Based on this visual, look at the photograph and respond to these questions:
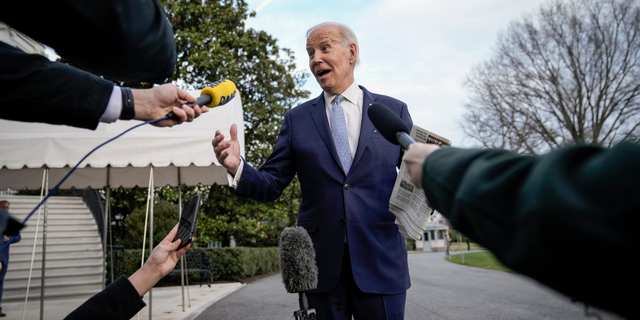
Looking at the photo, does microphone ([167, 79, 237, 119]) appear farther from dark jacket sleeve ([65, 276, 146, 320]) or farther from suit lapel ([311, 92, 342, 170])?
suit lapel ([311, 92, 342, 170])

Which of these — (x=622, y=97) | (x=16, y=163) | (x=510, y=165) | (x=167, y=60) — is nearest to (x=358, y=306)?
(x=167, y=60)

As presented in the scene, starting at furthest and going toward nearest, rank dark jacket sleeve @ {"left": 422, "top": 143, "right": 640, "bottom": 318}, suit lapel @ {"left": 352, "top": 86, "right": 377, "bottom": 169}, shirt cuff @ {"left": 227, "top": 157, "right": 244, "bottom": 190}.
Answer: suit lapel @ {"left": 352, "top": 86, "right": 377, "bottom": 169} → shirt cuff @ {"left": 227, "top": 157, "right": 244, "bottom": 190} → dark jacket sleeve @ {"left": 422, "top": 143, "right": 640, "bottom": 318}

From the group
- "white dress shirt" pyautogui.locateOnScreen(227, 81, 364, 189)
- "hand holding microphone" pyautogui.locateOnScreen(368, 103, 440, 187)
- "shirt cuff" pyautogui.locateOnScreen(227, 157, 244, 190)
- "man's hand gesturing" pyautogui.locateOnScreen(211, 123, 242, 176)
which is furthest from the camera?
"white dress shirt" pyautogui.locateOnScreen(227, 81, 364, 189)

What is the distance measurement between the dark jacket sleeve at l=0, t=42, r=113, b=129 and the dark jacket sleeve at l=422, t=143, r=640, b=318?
102 centimetres

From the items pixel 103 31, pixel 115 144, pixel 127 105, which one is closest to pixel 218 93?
pixel 127 105

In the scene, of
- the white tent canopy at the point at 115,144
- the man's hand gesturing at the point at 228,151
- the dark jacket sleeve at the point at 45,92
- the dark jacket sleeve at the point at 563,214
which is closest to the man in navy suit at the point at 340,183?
the man's hand gesturing at the point at 228,151

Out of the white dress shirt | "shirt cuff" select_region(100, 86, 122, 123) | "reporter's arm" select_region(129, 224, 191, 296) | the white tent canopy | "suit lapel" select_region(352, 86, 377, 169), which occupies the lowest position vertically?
"reporter's arm" select_region(129, 224, 191, 296)

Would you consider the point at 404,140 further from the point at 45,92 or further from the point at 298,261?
the point at 298,261

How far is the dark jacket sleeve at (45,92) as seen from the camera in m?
1.19

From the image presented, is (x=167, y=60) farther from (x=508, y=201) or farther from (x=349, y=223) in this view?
(x=349, y=223)

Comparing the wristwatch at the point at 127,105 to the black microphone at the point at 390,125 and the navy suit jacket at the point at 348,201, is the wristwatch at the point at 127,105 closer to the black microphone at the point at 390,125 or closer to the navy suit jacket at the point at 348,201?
the black microphone at the point at 390,125

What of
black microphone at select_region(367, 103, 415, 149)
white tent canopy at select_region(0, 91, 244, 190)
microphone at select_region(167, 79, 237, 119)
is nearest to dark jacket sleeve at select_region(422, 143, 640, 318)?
black microphone at select_region(367, 103, 415, 149)

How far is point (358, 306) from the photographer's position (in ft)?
7.54

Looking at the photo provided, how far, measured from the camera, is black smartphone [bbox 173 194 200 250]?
71.8 inches
